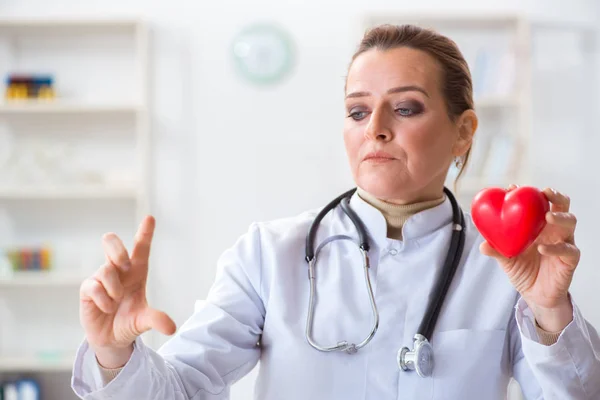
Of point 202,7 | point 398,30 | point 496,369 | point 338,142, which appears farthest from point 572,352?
point 202,7

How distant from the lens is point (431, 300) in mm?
1427

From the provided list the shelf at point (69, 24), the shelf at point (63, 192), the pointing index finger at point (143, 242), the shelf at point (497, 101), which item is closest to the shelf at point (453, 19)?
the shelf at point (497, 101)

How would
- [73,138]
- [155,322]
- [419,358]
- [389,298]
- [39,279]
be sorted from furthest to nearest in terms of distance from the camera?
[73,138]
[39,279]
[389,298]
[419,358]
[155,322]

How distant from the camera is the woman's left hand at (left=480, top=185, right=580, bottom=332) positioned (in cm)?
115

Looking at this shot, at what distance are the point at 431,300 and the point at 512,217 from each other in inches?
10.8

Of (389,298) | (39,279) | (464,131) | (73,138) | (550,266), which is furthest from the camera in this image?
(73,138)

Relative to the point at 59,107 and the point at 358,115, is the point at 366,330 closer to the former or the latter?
the point at 358,115

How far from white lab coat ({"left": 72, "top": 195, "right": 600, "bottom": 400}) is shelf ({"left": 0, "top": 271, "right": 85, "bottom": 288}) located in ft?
8.16

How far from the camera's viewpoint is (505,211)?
1.25 meters

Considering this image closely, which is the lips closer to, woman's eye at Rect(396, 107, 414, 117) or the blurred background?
woman's eye at Rect(396, 107, 414, 117)

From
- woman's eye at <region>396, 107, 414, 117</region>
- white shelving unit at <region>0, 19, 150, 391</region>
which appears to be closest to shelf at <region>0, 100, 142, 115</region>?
white shelving unit at <region>0, 19, 150, 391</region>

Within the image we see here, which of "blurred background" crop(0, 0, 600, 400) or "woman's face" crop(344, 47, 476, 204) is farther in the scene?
"blurred background" crop(0, 0, 600, 400)

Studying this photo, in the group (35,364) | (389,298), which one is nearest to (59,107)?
(35,364)

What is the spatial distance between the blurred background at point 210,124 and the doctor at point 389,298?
8.48 feet
